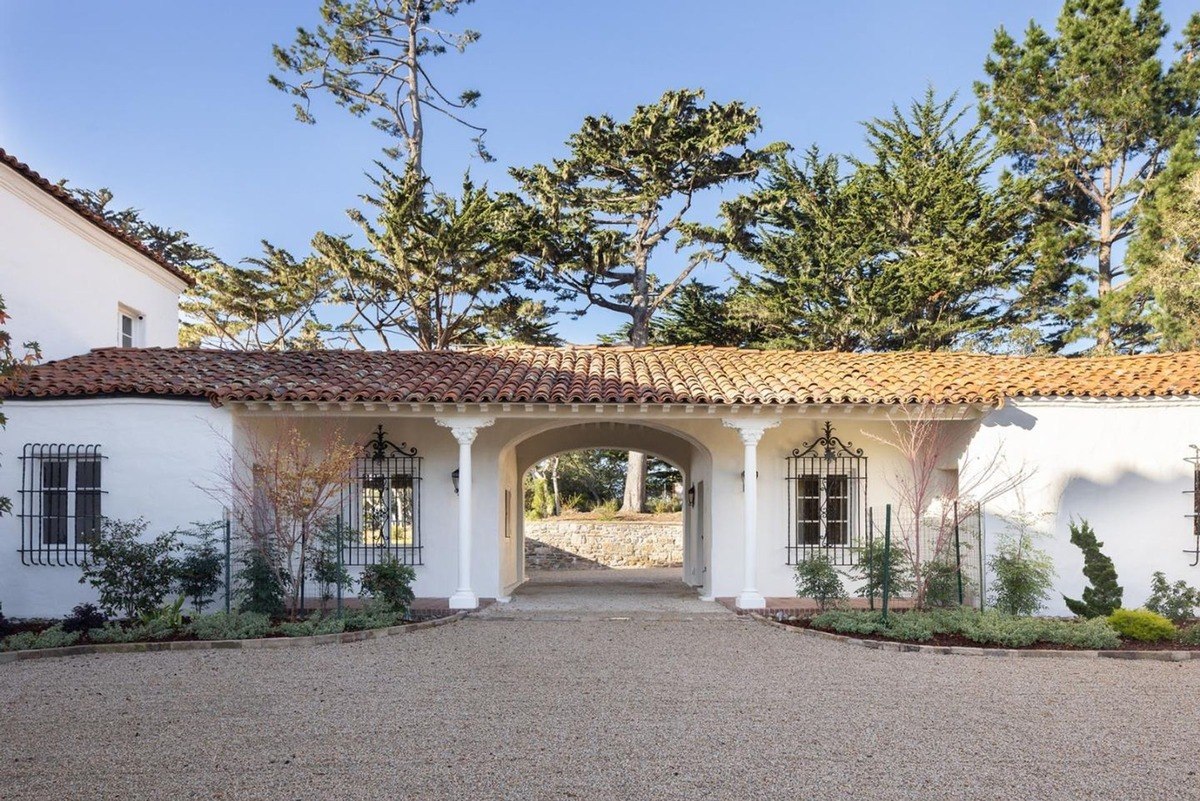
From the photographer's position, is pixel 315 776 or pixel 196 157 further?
pixel 196 157

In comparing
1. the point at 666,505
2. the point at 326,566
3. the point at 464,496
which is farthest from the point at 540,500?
the point at 326,566

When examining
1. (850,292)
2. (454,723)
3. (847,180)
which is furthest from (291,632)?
(847,180)

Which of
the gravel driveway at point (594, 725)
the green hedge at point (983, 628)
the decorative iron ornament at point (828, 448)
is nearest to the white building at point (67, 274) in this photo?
the gravel driveway at point (594, 725)

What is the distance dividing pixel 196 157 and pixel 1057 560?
55.6ft

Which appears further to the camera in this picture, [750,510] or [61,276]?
[61,276]

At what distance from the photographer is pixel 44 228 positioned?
1443cm

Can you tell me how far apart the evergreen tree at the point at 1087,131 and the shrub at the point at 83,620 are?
2250cm

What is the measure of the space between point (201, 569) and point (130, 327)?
7593 mm

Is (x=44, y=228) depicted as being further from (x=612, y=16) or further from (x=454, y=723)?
(x=454, y=723)

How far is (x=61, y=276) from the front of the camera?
14906mm

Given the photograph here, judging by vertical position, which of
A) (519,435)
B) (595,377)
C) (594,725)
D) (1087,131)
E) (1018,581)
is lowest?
(594,725)

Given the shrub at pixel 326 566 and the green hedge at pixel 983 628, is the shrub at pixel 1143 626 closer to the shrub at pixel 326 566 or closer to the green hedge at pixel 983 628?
the green hedge at pixel 983 628

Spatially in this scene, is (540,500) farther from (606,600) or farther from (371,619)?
(371,619)

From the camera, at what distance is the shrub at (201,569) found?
469 inches
